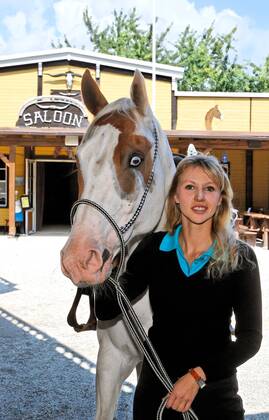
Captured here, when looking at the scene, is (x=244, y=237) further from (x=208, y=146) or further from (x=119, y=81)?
(x=119, y=81)

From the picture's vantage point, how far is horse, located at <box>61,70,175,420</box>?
1.62 meters

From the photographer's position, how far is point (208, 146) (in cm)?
1452

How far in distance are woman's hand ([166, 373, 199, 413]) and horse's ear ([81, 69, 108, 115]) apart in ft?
3.88

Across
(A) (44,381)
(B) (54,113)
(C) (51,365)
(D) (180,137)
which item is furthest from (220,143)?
(A) (44,381)

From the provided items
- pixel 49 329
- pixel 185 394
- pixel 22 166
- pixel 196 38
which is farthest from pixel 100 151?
pixel 196 38

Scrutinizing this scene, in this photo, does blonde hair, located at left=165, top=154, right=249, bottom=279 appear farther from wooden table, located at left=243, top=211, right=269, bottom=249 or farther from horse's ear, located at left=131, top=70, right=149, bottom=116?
wooden table, located at left=243, top=211, right=269, bottom=249

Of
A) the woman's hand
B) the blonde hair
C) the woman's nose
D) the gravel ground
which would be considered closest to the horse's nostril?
the blonde hair

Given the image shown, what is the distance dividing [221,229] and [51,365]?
3.25 metres

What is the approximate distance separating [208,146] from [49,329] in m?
10.1

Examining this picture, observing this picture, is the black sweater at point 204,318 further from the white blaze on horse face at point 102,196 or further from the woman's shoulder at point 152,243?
the white blaze on horse face at point 102,196

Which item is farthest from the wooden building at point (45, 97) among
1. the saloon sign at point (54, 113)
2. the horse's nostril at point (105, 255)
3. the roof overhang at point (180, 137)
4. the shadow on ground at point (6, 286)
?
the horse's nostril at point (105, 255)

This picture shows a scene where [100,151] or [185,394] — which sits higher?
[100,151]

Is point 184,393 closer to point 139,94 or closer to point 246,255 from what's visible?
point 246,255

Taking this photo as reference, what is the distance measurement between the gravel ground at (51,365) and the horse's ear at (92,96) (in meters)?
2.30
